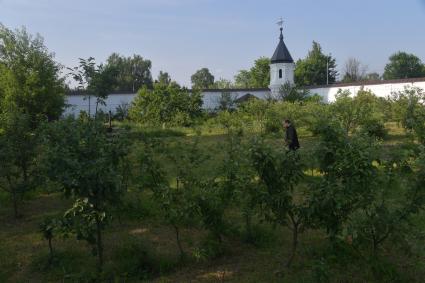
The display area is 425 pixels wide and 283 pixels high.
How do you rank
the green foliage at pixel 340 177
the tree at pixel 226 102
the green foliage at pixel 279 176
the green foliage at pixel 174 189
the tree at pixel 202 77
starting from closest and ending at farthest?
the green foliage at pixel 340 177 → the green foliage at pixel 279 176 → the green foliage at pixel 174 189 → the tree at pixel 226 102 → the tree at pixel 202 77

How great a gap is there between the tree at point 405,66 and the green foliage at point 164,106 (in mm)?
56486

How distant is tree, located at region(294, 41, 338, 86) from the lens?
208 ft

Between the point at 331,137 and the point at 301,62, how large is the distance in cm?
6217

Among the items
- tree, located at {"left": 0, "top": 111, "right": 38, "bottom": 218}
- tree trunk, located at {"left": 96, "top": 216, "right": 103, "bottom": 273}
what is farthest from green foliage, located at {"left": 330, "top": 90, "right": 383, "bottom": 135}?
tree trunk, located at {"left": 96, "top": 216, "right": 103, "bottom": 273}

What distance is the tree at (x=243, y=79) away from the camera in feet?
221

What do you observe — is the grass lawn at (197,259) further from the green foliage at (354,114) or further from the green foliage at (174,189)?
the green foliage at (354,114)

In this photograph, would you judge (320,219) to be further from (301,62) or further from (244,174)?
(301,62)

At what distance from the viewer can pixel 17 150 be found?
7305 millimetres

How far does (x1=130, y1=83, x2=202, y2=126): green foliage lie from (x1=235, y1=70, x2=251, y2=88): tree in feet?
128

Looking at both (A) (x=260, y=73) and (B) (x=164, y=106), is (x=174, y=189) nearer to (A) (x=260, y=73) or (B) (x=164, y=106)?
(B) (x=164, y=106)

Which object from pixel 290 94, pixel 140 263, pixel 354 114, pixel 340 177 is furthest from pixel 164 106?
pixel 340 177

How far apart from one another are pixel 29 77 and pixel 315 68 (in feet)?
161

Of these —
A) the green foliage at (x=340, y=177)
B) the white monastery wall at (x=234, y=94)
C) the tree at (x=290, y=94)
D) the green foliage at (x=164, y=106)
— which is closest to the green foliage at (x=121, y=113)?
the white monastery wall at (x=234, y=94)

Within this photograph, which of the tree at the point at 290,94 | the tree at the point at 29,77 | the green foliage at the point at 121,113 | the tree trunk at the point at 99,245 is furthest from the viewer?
the green foliage at the point at 121,113
